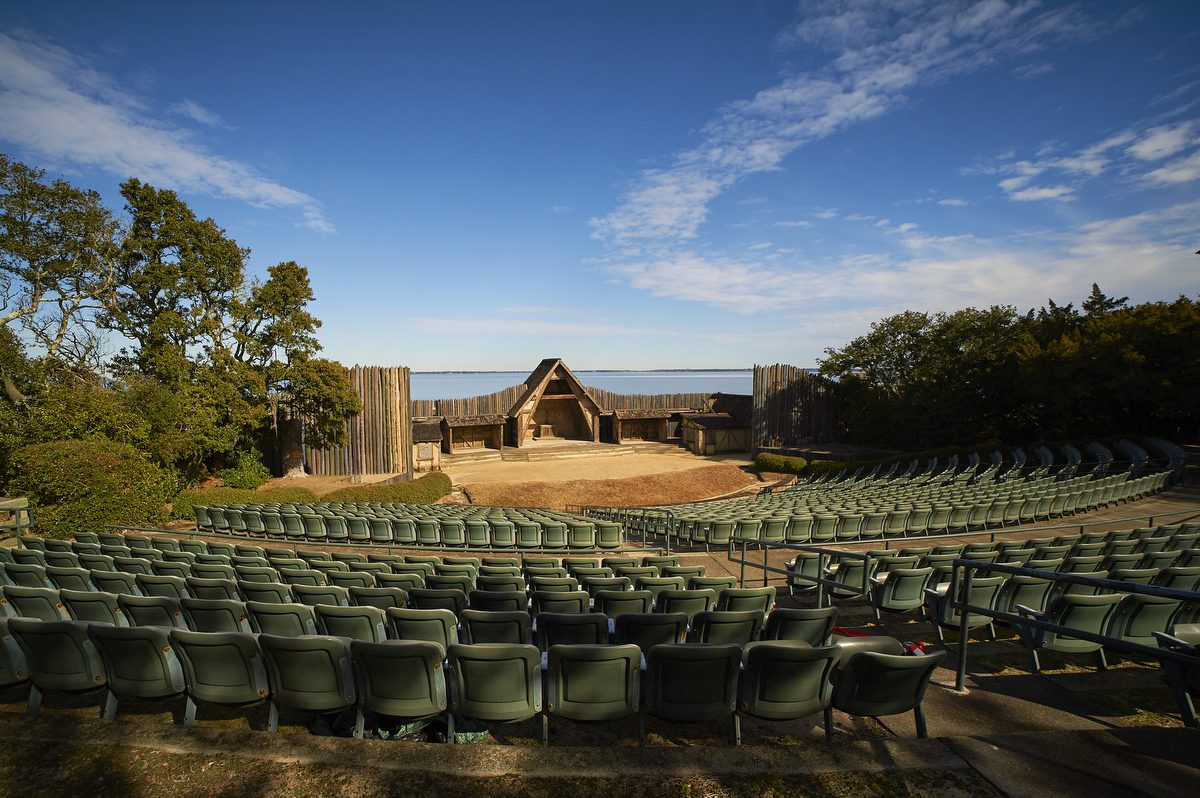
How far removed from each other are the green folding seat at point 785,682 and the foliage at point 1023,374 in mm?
27366

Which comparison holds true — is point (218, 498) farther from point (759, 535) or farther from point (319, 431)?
point (759, 535)

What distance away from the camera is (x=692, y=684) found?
3.82 meters

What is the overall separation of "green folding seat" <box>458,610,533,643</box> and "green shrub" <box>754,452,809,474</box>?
1152 inches

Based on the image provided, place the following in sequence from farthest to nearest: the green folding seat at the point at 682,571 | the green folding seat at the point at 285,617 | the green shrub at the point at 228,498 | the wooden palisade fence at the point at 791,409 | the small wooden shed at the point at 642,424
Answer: the small wooden shed at the point at 642,424 → the wooden palisade fence at the point at 791,409 → the green shrub at the point at 228,498 → the green folding seat at the point at 682,571 → the green folding seat at the point at 285,617

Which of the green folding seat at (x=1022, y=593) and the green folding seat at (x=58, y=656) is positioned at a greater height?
the green folding seat at (x=58, y=656)

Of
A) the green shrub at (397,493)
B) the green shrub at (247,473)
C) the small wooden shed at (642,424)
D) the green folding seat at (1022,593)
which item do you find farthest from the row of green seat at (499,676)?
the small wooden shed at (642,424)

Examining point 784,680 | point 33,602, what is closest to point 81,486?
point 33,602

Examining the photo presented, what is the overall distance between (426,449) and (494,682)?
99.1ft

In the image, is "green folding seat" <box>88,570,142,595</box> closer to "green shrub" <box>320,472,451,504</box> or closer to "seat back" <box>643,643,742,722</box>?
"seat back" <box>643,643,742,722</box>

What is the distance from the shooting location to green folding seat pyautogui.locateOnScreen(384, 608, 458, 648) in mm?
4734

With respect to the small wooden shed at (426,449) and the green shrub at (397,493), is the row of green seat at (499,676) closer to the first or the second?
the green shrub at (397,493)

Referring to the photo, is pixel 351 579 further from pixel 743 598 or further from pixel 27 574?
pixel 743 598

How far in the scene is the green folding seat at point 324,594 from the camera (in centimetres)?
587

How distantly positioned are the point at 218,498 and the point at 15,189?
14.5 meters
